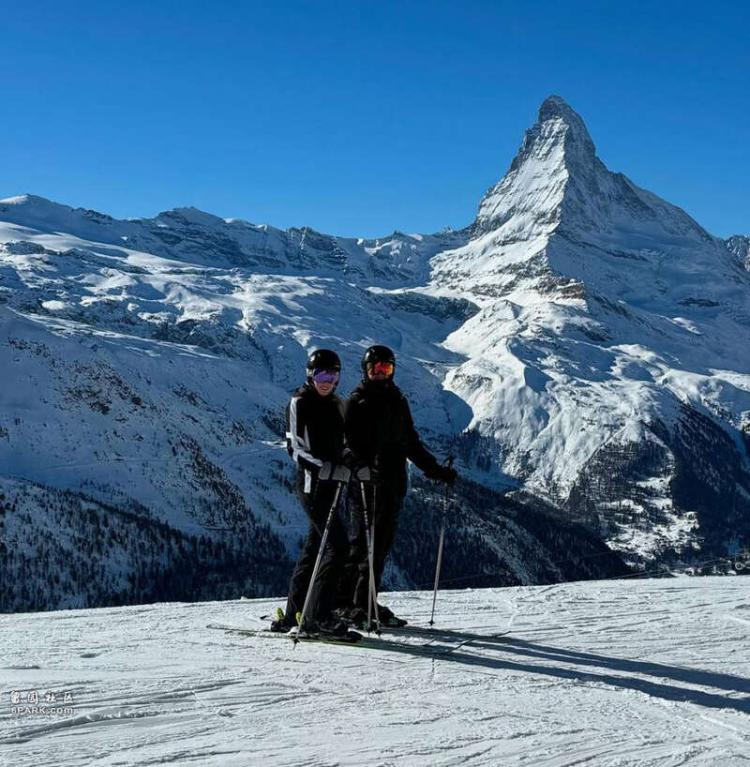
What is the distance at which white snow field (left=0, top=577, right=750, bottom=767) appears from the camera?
24.3 feet

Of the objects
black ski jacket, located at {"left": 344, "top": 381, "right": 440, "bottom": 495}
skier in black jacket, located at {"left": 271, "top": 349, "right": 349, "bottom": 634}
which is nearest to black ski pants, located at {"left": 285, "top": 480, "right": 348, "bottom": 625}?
skier in black jacket, located at {"left": 271, "top": 349, "right": 349, "bottom": 634}

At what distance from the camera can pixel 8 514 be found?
145000 millimetres

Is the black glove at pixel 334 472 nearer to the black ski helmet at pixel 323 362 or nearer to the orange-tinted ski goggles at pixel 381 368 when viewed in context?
the black ski helmet at pixel 323 362

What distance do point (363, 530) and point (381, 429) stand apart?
147cm

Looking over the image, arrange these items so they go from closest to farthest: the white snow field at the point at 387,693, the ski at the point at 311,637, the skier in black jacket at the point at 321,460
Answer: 1. the white snow field at the point at 387,693
2. the ski at the point at 311,637
3. the skier in black jacket at the point at 321,460

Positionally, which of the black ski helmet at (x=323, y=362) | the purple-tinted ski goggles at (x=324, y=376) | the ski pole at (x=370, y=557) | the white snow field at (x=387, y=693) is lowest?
the white snow field at (x=387, y=693)

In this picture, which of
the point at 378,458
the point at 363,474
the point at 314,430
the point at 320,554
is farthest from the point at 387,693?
the point at 378,458

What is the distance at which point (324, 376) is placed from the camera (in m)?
11.6

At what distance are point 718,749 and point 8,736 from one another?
5647mm

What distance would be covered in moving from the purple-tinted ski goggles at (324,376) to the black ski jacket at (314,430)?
0.15 metres

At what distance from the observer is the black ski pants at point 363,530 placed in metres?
12.6

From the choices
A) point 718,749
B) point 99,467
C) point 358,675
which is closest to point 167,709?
point 358,675

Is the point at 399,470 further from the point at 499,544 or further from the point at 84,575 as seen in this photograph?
the point at 499,544

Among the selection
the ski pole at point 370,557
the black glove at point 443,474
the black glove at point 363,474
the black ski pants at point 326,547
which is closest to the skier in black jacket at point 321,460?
the black ski pants at point 326,547
